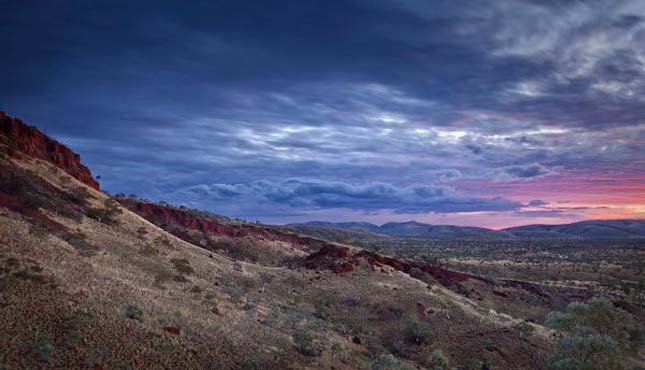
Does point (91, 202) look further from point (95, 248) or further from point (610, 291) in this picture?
point (610, 291)

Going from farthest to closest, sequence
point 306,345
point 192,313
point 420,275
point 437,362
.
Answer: point 420,275, point 437,362, point 306,345, point 192,313

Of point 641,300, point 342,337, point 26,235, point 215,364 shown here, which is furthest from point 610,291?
point 26,235

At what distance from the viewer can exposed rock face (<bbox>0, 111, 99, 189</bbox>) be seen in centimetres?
3659

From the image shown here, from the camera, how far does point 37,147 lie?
39812 millimetres

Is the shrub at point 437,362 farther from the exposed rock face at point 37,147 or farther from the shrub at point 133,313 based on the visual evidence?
the exposed rock face at point 37,147

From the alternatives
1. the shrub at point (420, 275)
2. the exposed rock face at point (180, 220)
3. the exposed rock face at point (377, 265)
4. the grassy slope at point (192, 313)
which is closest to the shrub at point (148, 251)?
the grassy slope at point (192, 313)

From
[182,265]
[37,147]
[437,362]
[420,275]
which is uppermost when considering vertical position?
[37,147]

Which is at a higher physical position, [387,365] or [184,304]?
[184,304]

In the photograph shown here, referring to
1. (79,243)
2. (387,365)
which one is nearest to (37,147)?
(79,243)

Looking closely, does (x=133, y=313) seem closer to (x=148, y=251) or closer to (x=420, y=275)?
(x=148, y=251)

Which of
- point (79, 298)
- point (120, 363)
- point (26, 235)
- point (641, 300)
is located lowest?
point (641, 300)

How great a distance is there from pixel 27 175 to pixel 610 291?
5773 cm

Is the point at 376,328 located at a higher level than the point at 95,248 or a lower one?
lower

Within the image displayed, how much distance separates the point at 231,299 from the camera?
75.4 feet
